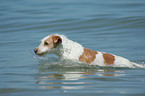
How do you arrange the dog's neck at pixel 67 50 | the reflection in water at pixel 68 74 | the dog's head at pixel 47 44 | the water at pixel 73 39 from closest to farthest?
the water at pixel 73 39, the reflection in water at pixel 68 74, the dog's head at pixel 47 44, the dog's neck at pixel 67 50

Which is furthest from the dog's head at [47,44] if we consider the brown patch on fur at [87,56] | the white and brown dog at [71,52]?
the brown patch on fur at [87,56]

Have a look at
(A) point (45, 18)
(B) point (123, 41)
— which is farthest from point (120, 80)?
(A) point (45, 18)

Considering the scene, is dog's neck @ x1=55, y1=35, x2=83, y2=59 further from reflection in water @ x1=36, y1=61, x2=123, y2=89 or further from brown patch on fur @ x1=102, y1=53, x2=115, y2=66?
brown patch on fur @ x1=102, y1=53, x2=115, y2=66

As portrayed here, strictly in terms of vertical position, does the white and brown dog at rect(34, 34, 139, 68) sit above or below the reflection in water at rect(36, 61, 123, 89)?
above

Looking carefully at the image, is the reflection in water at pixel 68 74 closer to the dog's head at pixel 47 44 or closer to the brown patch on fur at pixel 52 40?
the dog's head at pixel 47 44

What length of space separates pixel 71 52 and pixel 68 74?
32.1 inches

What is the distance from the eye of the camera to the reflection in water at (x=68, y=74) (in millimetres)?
7035

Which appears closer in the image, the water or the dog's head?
the water

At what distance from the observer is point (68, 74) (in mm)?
8180

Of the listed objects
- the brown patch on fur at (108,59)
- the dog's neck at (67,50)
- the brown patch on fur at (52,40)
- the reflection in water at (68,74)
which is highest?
the brown patch on fur at (52,40)

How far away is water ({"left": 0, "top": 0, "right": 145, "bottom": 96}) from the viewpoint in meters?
6.89

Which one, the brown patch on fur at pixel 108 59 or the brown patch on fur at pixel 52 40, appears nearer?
the brown patch on fur at pixel 52 40

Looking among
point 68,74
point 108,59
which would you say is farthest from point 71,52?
point 108,59

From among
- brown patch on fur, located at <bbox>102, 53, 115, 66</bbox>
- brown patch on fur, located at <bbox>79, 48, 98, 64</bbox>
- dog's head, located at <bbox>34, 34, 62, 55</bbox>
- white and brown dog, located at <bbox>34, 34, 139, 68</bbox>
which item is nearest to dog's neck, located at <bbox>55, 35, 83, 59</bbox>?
white and brown dog, located at <bbox>34, 34, 139, 68</bbox>
